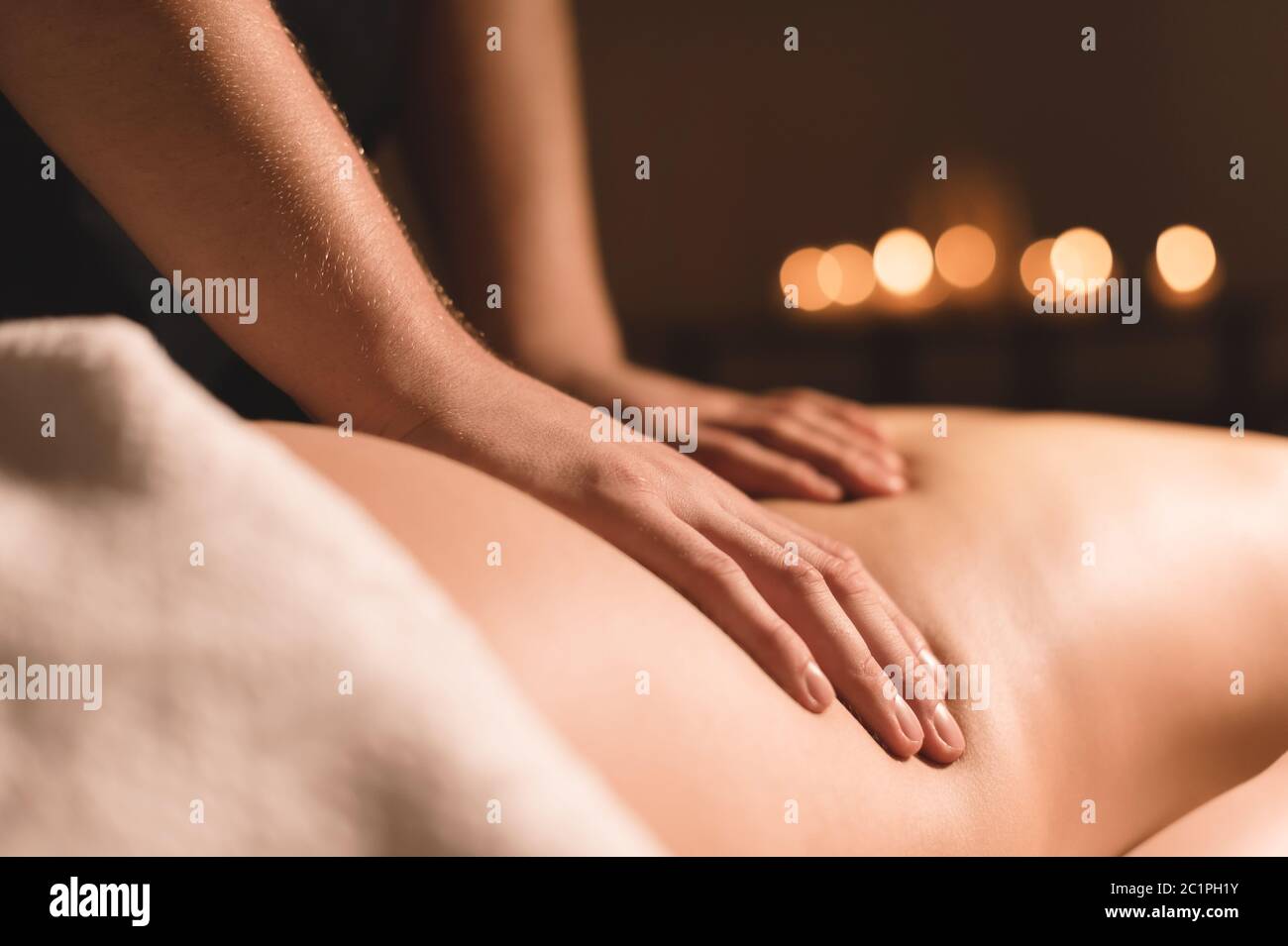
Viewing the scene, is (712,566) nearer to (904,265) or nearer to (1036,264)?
(904,265)

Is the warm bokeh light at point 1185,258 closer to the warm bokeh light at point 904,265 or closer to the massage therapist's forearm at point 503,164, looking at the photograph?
the warm bokeh light at point 904,265

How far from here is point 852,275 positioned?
4.23 meters

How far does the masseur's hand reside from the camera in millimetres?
419

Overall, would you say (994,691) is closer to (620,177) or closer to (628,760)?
(628,760)

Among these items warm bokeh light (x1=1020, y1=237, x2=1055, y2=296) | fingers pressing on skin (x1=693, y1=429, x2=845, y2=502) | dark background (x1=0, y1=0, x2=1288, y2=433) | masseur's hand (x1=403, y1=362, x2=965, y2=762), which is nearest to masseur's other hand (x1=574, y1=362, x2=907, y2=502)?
fingers pressing on skin (x1=693, y1=429, x2=845, y2=502)

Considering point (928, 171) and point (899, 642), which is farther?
point (928, 171)

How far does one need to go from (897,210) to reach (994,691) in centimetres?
431

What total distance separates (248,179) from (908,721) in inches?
14.0

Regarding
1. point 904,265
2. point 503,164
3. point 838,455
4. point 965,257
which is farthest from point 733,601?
point 965,257

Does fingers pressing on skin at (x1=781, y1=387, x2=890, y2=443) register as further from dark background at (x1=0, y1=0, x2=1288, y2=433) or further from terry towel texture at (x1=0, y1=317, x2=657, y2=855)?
dark background at (x1=0, y1=0, x2=1288, y2=433)

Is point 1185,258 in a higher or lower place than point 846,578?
higher

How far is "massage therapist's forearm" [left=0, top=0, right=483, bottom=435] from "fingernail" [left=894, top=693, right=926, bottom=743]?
0.23 meters

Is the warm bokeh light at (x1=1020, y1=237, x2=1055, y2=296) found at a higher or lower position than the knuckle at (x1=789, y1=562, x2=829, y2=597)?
higher
